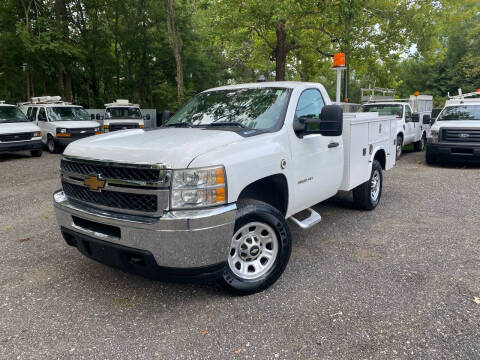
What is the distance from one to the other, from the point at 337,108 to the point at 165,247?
224 centimetres

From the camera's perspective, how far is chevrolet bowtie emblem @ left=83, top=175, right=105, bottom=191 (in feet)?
10.6

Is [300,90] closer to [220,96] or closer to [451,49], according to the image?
[220,96]

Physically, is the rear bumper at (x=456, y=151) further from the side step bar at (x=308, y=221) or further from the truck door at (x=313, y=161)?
the side step bar at (x=308, y=221)

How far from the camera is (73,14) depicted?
78.8 ft

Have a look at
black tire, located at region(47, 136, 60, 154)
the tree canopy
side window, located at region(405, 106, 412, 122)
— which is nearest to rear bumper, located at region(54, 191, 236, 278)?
the tree canopy

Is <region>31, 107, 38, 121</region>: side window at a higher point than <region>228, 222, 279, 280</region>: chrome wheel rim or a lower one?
higher

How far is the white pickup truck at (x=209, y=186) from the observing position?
2955 mm

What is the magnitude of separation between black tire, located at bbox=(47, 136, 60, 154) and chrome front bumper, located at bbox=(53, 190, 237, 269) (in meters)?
12.4

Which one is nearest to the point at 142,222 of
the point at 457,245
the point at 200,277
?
the point at 200,277

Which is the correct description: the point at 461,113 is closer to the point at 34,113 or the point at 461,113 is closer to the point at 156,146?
the point at 156,146

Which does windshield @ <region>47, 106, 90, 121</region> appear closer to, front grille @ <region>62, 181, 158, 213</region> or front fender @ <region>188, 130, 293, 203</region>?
front grille @ <region>62, 181, 158, 213</region>

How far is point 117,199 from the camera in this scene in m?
3.18

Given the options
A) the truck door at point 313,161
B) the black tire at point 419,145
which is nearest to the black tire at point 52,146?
the truck door at point 313,161

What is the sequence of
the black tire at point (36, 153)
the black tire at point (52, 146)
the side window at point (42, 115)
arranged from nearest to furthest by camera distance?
the black tire at point (36, 153)
the black tire at point (52, 146)
the side window at point (42, 115)
